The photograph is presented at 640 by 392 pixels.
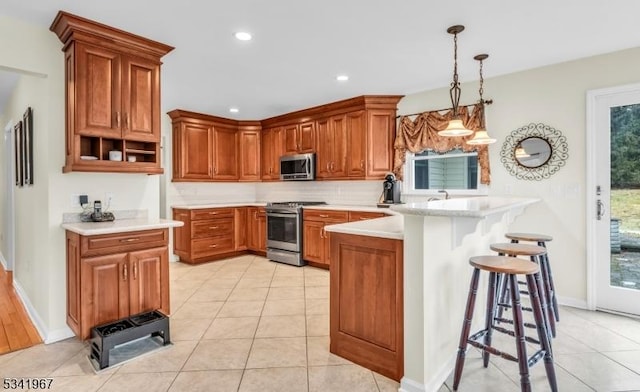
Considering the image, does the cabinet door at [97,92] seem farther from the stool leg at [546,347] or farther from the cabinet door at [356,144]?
the stool leg at [546,347]

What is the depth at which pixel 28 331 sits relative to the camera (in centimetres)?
278

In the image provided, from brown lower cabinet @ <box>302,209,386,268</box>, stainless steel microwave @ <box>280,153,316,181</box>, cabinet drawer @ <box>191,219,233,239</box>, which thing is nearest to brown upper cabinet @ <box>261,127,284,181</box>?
stainless steel microwave @ <box>280,153,316,181</box>

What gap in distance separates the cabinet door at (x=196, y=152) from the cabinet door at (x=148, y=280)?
282 centimetres

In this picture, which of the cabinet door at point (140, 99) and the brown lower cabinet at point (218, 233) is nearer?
the cabinet door at point (140, 99)

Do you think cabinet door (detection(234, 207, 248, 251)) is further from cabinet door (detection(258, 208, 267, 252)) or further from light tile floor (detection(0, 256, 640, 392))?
light tile floor (detection(0, 256, 640, 392))

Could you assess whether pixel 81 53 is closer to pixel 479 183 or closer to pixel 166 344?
pixel 166 344

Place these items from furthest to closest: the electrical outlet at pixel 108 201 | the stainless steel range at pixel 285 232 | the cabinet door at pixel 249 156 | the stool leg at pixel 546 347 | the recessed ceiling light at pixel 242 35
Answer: the cabinet door at pixel 249 156 → the stainless steel range at pixel 285 232 → the electrical outlet at pixel 108 201 → the recessed ceiling light at pixel 242 35 → the stool leg at pixel 546 347

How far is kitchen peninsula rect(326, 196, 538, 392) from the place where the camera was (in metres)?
1.91

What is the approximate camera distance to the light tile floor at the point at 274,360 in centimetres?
205

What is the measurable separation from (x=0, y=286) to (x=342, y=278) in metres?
4.29

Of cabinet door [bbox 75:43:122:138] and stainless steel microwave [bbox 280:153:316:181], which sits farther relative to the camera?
stainless steel microwave [bbox 280:153:316:181]

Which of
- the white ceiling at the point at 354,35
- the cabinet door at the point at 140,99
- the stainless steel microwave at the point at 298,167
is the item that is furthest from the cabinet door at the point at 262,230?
the cabinet door at the point at 140,99

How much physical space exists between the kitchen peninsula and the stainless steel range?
269cm

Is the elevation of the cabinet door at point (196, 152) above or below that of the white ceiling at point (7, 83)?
below
